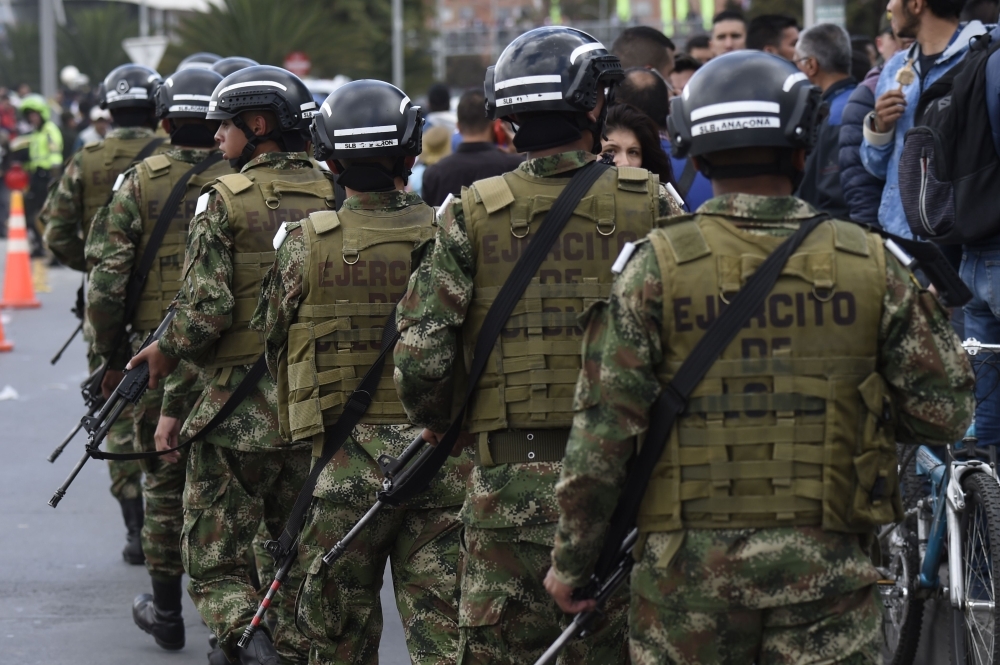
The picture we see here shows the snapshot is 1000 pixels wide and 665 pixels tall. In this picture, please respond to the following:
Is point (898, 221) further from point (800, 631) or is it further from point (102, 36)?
point (102, 36)

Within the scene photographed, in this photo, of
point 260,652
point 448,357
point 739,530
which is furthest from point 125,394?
point 739,530

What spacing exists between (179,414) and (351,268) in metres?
1.63

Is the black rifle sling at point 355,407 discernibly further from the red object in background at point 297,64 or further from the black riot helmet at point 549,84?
the red object in background at point 297,64

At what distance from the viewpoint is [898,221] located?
632cm

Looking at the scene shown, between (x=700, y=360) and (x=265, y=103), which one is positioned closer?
(x=700, y=360)

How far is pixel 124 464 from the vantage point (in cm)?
739

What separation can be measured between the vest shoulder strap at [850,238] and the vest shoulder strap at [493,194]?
3.33ft

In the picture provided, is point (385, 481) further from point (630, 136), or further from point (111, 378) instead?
point (111, 378)

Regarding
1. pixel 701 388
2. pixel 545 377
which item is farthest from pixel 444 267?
pixel 701 388

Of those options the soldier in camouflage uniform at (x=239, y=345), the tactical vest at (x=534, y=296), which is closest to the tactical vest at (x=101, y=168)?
the soldier in camouflage uniform at (x=239, y=345)

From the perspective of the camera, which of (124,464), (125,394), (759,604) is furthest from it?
(124,464)

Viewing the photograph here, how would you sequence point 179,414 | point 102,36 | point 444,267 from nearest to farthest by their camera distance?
1. point 444,267
2. point 179,414
3. point 102,36

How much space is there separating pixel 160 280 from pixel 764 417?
3.91 meters

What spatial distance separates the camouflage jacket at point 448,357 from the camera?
3.86 m
